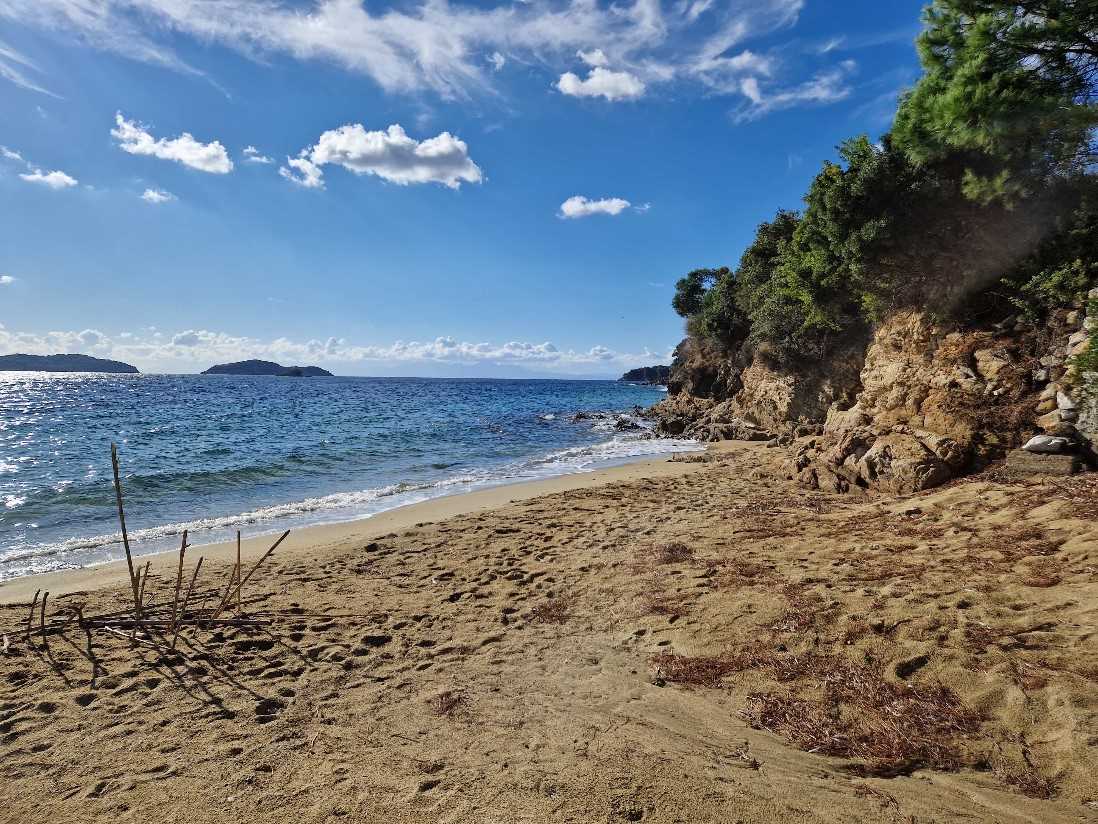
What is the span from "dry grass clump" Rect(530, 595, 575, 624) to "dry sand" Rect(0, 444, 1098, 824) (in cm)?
5

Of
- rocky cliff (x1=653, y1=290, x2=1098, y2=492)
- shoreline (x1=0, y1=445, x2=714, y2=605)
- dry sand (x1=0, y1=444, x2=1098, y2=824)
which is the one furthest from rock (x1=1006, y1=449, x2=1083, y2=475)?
shoreline (x1=0, y1=445, x2=714, y2=605)

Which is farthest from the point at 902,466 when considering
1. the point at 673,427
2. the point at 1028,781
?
the point at 673,427

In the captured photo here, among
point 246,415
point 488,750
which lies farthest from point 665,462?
point 246,415

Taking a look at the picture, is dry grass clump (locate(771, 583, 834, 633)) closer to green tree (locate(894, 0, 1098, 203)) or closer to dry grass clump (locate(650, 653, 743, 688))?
dry grass clump (locate(650, 653, 743, 688))

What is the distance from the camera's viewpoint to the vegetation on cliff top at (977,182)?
8.64 meters

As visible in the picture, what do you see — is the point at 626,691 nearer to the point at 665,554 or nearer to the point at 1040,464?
the point at 665,554

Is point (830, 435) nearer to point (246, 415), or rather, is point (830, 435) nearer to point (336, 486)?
point (336, 486)

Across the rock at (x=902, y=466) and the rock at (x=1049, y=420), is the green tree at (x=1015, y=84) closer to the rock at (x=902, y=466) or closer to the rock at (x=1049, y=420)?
the rock at (x=1049, y=420)

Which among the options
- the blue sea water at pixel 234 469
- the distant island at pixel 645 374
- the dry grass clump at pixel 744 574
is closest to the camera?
the dry grass clump at pixel 744 574

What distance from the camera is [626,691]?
15.5ft

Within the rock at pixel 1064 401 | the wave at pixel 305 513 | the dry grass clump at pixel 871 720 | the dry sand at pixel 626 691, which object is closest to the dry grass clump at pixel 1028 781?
the dry sand at pixel 626 691

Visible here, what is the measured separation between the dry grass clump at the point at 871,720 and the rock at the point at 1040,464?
6420mm

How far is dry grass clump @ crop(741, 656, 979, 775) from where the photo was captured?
3.61 meters

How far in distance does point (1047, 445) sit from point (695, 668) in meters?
7.80
